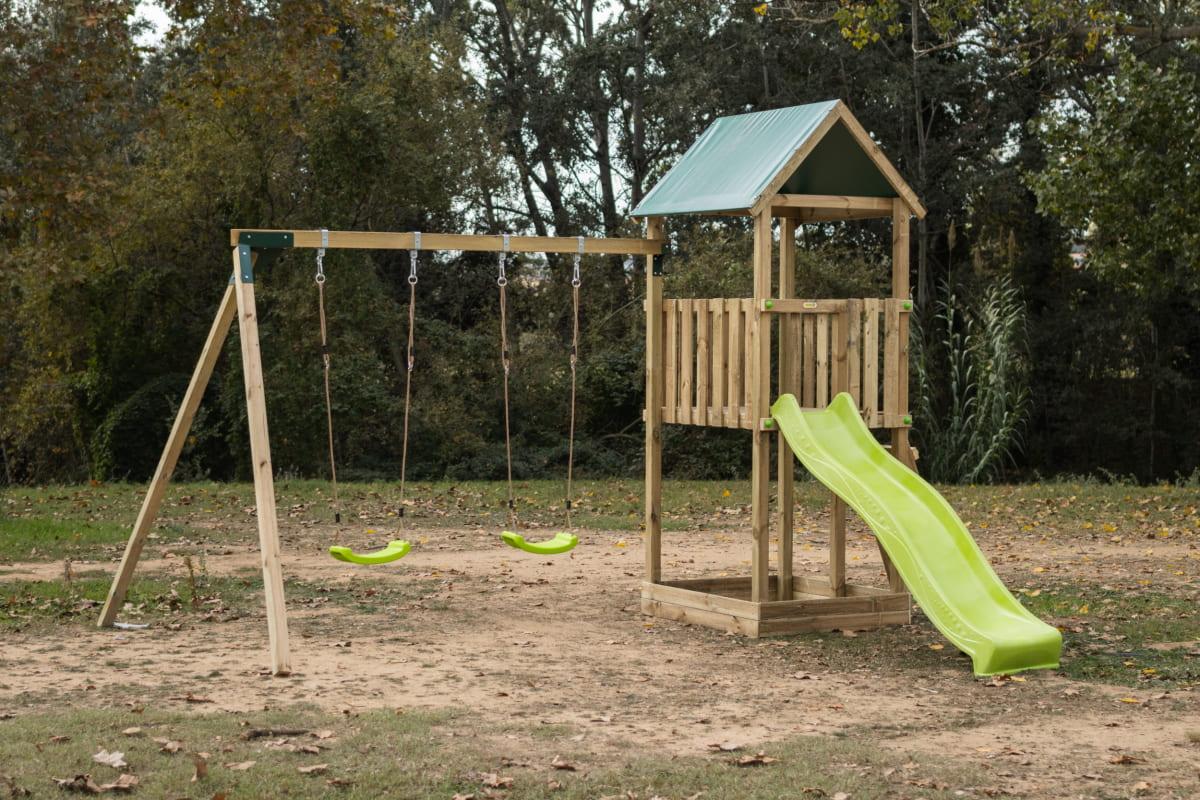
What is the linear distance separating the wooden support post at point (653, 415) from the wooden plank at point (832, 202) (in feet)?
2.98

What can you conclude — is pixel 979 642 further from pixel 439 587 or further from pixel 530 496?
pixel 530 496

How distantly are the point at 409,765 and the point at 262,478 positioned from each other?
7.94ft

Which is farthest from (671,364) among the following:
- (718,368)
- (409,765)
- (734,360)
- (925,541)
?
(409,765)

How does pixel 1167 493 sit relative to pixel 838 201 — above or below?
below

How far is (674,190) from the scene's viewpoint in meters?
9.28

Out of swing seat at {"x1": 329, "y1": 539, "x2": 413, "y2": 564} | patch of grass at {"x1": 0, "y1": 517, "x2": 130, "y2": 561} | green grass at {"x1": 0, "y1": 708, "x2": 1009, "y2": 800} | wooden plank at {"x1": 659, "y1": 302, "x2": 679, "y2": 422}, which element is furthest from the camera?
patch of grass at {"x1": 0, "y1": 517, "x2": 130, "y2": 561}

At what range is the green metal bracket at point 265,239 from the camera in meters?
8.09

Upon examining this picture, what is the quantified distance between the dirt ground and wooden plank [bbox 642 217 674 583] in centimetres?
41

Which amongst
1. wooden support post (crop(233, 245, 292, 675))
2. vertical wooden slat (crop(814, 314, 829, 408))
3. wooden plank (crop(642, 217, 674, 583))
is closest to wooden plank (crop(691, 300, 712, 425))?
wooden plank (crop(642, 217, 674, 583))

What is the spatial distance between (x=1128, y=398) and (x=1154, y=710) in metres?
18.7

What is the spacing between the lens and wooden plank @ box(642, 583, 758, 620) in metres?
8.46

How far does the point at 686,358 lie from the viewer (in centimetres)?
905

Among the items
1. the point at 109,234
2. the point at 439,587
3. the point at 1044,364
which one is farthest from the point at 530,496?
the point at 1044,364

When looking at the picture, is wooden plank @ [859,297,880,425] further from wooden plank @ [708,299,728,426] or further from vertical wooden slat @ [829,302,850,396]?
wooden plank @ [708,299,728,426]
